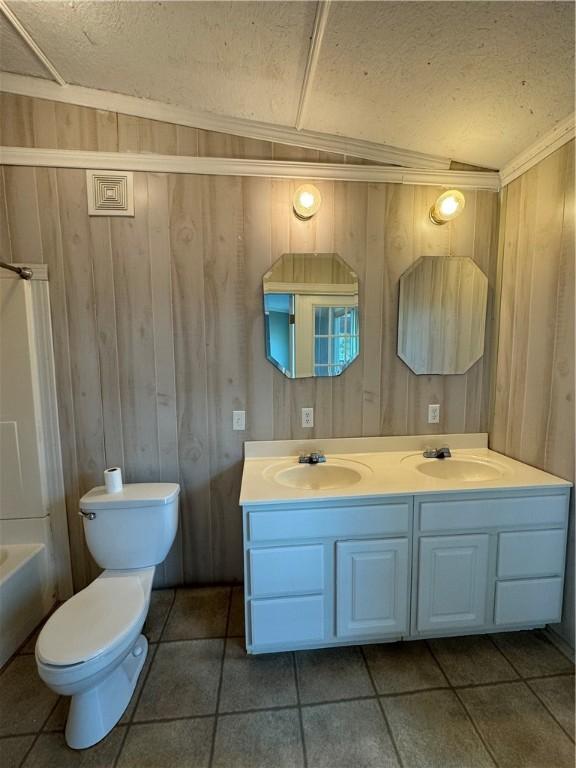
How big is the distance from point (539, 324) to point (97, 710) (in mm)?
2441

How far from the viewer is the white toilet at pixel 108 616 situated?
1.08 meters

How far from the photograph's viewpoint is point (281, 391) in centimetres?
183

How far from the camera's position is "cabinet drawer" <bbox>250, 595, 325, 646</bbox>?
1.36 m

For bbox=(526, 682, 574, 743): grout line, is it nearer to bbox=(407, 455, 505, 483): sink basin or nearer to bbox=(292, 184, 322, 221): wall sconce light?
bbox=(407, 455, 505, 483): sink basin

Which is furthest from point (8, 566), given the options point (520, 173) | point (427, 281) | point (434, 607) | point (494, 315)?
point (520, 173)

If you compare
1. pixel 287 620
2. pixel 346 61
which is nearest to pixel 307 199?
pixel 346 61

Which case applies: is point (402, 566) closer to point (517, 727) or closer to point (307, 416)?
point (517, 727)

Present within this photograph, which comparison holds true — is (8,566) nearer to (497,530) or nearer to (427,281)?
(497,530)

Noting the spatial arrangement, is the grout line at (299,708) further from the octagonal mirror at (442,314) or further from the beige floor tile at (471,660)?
the octagonal mirror at (442,314)

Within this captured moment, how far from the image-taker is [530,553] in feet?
4.84

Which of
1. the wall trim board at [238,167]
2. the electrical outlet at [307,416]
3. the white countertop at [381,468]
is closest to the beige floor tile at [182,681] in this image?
the white countertop at [381,468]

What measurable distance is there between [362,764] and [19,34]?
9.50ft

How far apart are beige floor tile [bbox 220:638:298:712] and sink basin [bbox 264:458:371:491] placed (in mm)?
749

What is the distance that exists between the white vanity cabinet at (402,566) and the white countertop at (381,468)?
0.03 meters
